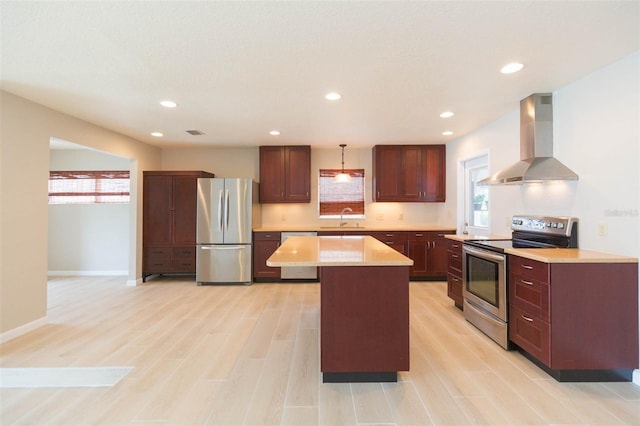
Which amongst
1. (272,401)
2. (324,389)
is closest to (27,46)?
(272,401)

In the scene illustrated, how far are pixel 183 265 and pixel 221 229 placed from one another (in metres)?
0.97

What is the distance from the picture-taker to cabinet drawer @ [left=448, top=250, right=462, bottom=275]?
3.66 metres

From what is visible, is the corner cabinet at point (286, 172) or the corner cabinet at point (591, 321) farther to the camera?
the corner cabinet at point (286, 172)

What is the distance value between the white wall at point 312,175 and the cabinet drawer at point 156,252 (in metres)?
1.64

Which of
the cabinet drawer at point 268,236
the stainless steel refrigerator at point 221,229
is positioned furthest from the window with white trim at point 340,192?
the stainless steel refrigerator at point 221,229

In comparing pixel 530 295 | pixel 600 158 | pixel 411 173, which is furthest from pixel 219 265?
pixel 600 158

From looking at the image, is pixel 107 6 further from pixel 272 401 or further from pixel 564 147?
pixel 564 147

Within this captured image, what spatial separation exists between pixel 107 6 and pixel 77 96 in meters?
1.87

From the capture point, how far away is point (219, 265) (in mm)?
5039

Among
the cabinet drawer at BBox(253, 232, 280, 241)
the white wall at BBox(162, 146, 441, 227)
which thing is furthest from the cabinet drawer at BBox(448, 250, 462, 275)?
the cabinet drawer at BBox(253, 232, 280, 241)

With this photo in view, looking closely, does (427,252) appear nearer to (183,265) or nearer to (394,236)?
(394,236)

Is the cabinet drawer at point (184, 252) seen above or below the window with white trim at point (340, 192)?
below

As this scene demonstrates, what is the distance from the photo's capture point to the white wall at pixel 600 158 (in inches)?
88.6

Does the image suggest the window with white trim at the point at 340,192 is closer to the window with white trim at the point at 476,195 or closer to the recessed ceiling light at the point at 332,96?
the window with white trim at the point at 476,195
